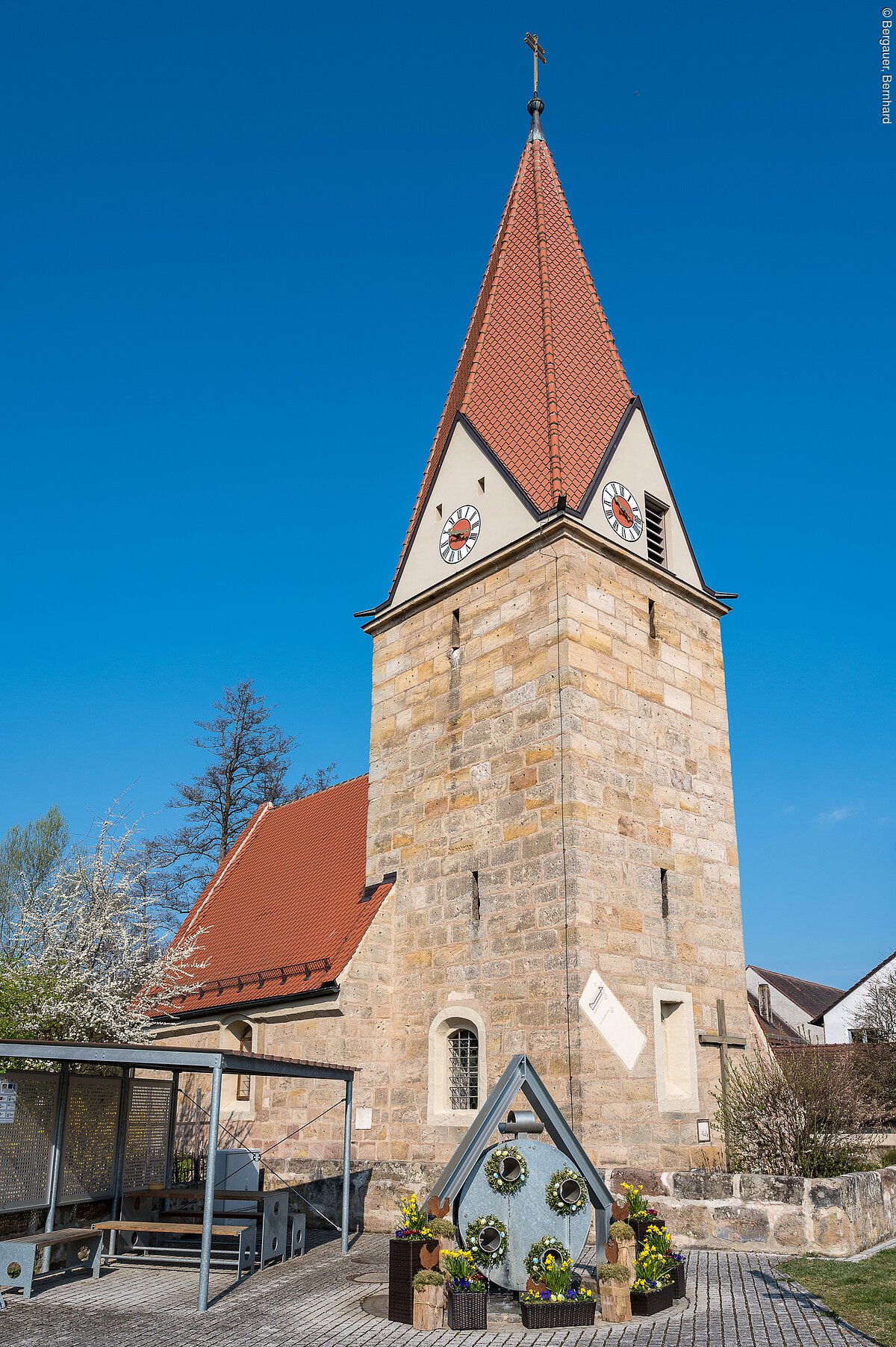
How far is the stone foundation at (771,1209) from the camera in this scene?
30.9 ft

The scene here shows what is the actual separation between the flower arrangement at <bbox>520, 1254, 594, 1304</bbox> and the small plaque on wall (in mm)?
3822

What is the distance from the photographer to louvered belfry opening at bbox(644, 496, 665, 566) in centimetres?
1514

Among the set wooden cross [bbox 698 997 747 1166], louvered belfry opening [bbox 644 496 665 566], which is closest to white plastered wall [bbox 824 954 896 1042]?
wooden cross [bbox 698 997 747 1166]

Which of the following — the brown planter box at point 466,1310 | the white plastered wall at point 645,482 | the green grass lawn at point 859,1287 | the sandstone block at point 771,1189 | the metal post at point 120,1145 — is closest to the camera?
the green grass lawn at point 859,1287

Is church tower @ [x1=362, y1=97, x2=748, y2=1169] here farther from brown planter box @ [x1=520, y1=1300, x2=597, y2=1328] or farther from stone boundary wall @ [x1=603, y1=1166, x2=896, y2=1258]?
brown planter box @ [x1=520, y1=1300, x2=597, y2=1328]

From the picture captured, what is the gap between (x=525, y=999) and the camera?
38.6ft

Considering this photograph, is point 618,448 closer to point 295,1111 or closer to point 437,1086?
point 437,1086

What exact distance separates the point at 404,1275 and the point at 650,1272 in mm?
1736

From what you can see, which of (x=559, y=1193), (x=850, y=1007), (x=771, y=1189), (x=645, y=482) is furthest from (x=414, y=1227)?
(x=850, y=1007)

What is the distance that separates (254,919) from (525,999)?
7.00 meters

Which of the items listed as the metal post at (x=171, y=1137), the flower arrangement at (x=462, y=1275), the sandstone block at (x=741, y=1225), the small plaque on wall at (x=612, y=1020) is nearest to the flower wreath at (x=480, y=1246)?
the flower arrangement at (x=462, y=1275)

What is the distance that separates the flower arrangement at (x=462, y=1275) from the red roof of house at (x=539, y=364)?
29.1 ft

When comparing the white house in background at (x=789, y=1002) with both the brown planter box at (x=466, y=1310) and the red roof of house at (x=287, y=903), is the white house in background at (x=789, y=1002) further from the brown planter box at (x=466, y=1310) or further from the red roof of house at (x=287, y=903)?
the brown planter box at (x=466, y=1310)

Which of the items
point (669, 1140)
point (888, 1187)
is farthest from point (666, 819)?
point (888, 1187)
